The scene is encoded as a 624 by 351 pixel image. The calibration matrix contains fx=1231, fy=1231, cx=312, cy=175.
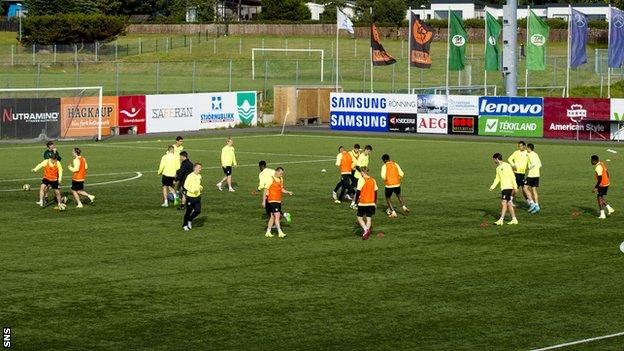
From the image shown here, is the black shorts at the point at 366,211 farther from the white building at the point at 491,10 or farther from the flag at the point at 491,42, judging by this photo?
the white building at the point at 491,10

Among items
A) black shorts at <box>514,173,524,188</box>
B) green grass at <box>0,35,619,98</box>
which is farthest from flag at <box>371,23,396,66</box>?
black shorts at <box>514,173,524,188</box>

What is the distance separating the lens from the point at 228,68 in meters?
108

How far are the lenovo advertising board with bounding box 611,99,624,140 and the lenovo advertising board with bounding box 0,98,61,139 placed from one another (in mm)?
27019

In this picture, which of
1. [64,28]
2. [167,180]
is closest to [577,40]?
[167,180]

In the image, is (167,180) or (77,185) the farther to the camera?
(167,180)

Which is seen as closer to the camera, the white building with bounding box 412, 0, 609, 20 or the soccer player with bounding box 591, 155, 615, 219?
the soccer player with bounding box 591, 155, 615, 219

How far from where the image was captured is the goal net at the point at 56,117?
5875 cm

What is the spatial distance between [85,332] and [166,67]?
93.6 metres

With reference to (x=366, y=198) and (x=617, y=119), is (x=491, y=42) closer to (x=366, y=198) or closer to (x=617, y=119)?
(x=617, y=119)

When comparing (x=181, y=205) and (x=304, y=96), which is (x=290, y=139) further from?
(x=181, y=205)

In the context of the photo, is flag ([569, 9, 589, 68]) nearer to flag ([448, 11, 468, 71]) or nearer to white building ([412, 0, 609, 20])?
flag ([448, 11, 468, 71])

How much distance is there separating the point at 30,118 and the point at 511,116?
24233mm

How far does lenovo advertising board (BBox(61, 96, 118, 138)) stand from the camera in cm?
6053

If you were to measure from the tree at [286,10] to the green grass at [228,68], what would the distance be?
1312 cm
